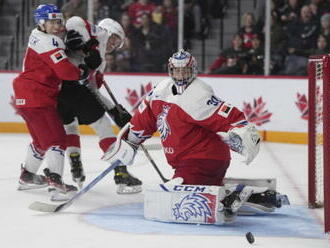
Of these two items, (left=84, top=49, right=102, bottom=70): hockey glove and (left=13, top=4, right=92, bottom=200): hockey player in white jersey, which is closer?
(left=13, top=4, right=92, bottom=200): hockey player in white jersey

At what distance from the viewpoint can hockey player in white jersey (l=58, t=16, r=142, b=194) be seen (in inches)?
174

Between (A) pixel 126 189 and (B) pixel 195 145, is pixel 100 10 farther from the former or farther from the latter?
(B) pixel 195 145

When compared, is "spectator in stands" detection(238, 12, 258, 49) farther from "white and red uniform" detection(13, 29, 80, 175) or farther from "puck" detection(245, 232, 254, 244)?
"puck" detection(245, 232, 254, 244)

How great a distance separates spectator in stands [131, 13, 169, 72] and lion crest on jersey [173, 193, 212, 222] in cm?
465

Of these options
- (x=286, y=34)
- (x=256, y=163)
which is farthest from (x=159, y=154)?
(x=286, y=34)

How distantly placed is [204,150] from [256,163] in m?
2.32

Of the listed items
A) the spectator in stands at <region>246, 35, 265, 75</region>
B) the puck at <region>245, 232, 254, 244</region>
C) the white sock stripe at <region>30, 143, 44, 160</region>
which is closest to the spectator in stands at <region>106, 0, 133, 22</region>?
the spectator in stands at <region>246, 35, 265, 75</region>

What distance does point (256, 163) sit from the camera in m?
6.04

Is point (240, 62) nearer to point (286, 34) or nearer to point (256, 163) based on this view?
point (286, 34)

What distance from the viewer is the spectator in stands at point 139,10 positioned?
8438 millimetres

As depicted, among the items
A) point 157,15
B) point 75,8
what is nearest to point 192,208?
point 157,15

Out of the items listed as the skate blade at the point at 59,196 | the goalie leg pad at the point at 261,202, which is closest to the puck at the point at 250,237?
the goalie leg pad at the point at 261,202

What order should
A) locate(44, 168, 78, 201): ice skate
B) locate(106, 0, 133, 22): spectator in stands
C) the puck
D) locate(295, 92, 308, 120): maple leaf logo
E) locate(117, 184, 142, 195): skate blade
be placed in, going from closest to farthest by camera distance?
the puck → locate(44, 168, 78, 201): ice skate → locate(117, 184, 142, 195): skate blade → locate(295, 92, 308, 120): maple leaf logo → locate(106, 0, 133, 22): spectator in stands

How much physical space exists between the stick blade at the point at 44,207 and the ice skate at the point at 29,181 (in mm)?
643
